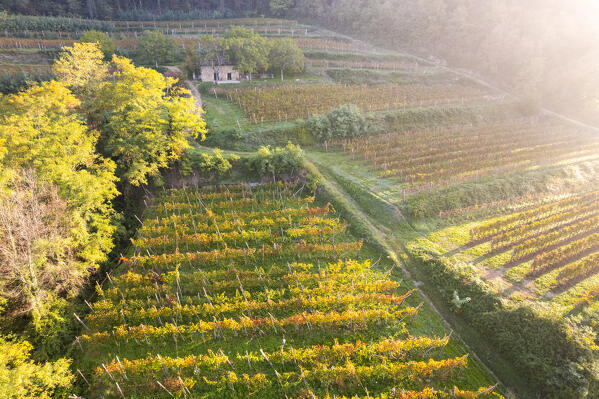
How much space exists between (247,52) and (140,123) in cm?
2944

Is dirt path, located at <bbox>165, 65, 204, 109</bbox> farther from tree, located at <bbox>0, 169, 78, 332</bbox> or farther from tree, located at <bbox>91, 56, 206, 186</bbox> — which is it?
tree, located at <bbox>0, 169, 78, 332</bbox>

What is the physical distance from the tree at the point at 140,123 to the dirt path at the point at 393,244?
15084 millimetres

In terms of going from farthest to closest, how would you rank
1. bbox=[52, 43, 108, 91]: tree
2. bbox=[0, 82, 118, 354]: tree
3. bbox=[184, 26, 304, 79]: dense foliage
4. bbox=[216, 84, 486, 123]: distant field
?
bbox=[184, 26, 304, 79]: dense foliage < bbox=[216, 84, 486, 123]: distant field < bbox=[52, 43, 108, 91]: tree < bbox=[0, 82, 118, 354]: tree

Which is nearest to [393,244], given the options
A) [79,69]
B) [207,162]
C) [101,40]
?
[207,162]

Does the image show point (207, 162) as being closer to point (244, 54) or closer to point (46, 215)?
point (46, 215)

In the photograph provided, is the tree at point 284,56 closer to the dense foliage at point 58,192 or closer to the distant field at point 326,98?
the distant field at point 326,98

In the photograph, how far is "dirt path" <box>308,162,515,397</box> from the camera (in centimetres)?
1752

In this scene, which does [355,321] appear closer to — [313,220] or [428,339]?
[428,339]

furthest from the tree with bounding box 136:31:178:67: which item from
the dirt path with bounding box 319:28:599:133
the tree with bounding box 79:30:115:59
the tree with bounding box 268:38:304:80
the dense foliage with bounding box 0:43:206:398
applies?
the dirt path with bounding box 319:28:599:133

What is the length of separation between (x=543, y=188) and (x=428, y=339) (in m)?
26.3

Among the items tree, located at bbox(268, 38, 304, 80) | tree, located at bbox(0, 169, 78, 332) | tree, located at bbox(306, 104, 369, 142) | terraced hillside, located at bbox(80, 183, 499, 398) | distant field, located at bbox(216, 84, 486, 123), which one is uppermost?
tree, located at bbox(268, 38, 304, 80)

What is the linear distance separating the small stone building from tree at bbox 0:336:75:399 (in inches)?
1834

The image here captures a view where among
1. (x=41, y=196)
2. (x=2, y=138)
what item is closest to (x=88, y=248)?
(x=41, y=196)

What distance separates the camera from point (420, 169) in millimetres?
34688
